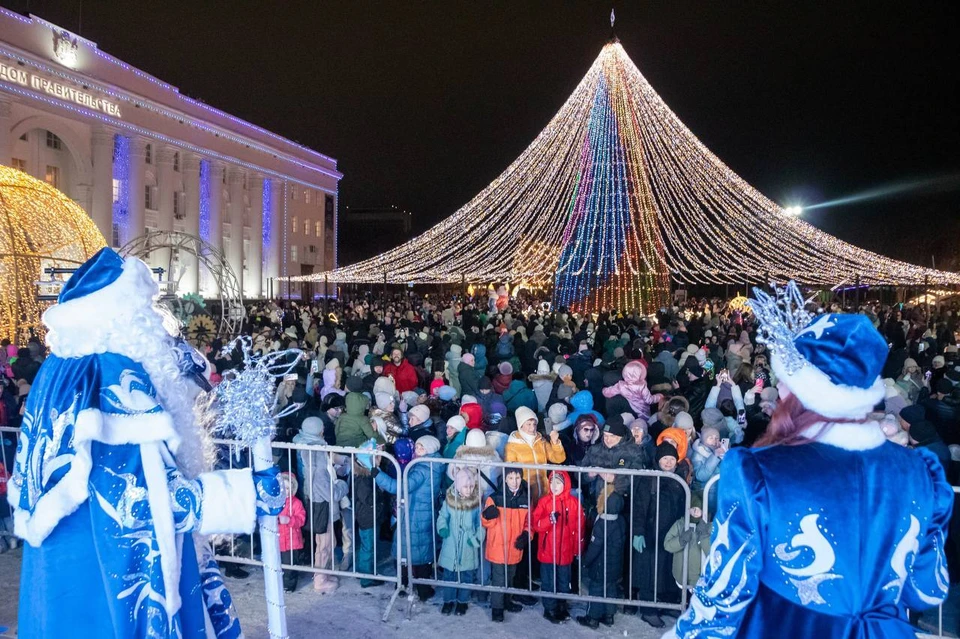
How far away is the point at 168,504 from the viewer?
2779 millimetres

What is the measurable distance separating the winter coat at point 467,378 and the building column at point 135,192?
32041mm

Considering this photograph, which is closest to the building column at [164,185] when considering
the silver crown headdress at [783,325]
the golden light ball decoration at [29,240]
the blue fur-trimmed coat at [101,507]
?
the golden light ball decoration at [29,240]

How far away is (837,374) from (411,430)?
4.66m

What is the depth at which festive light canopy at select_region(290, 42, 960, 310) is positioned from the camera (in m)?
21.4

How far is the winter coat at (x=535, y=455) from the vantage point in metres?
5.61

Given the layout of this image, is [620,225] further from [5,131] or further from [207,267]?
[5,131]

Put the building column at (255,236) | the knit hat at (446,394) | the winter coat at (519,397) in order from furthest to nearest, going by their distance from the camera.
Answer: the building column at (255,236) → the knit hat at (446,394) → the winter coat at (519,397)

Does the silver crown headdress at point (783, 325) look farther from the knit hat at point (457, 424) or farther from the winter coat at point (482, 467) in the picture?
the knit hat at point (457, 424)

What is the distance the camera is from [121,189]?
121 feet

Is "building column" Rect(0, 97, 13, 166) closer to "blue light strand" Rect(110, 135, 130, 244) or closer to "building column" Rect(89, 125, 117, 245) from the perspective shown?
"building column" Rect(89, 125, 117, 245)

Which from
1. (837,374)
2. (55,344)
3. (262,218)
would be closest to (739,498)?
(837,374)

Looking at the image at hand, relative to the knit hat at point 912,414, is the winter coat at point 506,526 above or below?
below

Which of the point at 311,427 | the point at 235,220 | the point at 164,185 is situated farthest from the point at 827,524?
the point at 235,220

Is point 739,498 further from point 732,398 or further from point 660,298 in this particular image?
point 660,298
